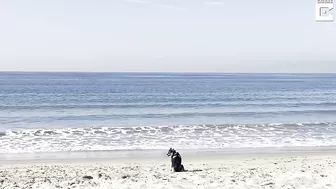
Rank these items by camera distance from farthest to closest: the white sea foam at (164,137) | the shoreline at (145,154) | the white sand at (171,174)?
the white sea foam at (164,137) → the shoreline at (145,154) → the white sand at (171,174)

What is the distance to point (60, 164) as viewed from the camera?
13781 millimetres

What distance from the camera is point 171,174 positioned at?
11.4 m

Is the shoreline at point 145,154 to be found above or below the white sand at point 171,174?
below

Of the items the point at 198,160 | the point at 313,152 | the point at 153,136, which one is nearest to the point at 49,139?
the point at 153,136

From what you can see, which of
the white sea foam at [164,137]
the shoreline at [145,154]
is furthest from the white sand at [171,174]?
the white sea foam at [164,137]

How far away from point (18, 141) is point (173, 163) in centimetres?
903

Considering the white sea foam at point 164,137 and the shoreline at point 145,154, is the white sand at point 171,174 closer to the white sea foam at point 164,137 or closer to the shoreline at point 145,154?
the shoreline at point 145,154

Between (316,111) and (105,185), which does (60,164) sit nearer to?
(105,185)

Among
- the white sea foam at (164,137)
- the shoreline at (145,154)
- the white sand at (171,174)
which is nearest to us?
the white sand at (171,174)

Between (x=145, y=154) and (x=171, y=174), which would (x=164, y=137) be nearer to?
(x=145, y=154)

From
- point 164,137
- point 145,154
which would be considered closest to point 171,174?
point 145,154

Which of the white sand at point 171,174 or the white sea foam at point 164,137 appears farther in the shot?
the white sea foam at point 164,137

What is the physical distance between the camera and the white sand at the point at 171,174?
10164 mm

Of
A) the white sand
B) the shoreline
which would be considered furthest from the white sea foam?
the white sand
